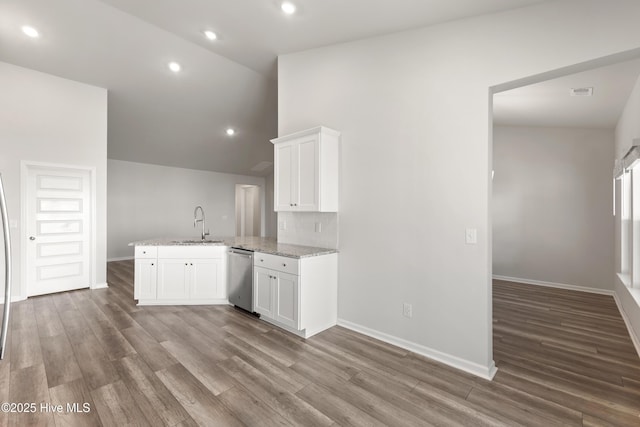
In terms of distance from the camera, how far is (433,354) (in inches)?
104

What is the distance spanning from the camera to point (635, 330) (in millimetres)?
2984

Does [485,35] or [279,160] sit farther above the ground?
[485,35]

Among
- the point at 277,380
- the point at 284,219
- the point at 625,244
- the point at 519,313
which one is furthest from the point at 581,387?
the point at 284,219

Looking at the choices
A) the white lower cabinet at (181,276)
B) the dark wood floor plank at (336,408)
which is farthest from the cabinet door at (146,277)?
the dark wood floor plank at (336,408)

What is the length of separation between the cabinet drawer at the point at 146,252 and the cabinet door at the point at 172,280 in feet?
0.39

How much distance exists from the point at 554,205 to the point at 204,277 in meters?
5.76

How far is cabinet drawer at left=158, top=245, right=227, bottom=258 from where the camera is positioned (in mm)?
3961

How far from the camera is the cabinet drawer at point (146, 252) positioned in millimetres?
3971

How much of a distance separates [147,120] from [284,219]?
4096 mm

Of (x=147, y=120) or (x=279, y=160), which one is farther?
(x=147, y=120)

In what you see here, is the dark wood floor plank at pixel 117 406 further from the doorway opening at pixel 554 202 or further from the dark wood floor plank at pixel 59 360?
the doorway opening at pixel 554 202

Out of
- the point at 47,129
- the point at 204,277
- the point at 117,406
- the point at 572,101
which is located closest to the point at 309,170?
the point at 204,277

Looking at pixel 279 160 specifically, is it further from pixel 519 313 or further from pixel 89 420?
pixel 519 313

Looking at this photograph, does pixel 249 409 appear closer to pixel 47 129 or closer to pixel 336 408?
pixel 336 408
